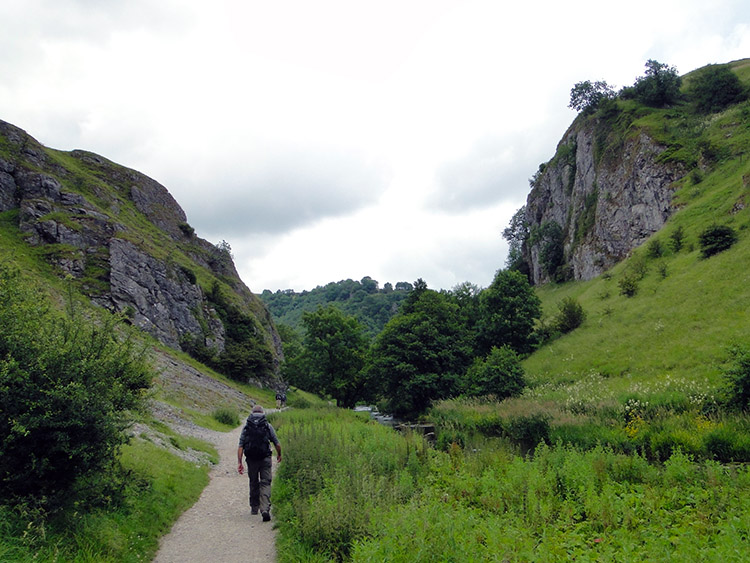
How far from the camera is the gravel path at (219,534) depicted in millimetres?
6648

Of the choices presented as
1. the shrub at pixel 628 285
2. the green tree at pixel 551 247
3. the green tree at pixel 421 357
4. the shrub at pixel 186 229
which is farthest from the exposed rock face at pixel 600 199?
the shrub at pixel 186 229

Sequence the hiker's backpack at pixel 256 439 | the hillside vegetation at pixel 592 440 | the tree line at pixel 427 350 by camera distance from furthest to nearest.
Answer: the tree line at pixel 427 350 → the hiker's backpack at pixel 256 439 → the hillside vegetation at pixel 592 440

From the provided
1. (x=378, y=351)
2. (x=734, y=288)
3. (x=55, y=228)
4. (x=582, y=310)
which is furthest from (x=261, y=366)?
(x=734, y=288)

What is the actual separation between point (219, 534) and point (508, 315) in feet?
121

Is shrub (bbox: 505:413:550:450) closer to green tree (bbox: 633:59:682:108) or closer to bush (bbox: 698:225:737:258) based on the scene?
bush (bbox: 698:225:737:258)

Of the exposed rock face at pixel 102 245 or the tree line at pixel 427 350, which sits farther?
Result: the exposed rock face at pixel 102 245

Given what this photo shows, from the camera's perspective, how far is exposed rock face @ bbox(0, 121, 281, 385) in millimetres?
43219

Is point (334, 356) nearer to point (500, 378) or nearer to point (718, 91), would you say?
point (500, 378)

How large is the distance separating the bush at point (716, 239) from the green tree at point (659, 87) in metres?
45.0

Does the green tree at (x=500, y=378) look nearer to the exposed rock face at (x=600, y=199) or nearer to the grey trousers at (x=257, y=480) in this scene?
the grey trousers at (x=257, y=480)

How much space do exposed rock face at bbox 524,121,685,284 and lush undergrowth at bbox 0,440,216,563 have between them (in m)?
54.2

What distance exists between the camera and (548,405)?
22.9 meters

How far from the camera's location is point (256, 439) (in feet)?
29.2

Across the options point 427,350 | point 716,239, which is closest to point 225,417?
point 427,350
